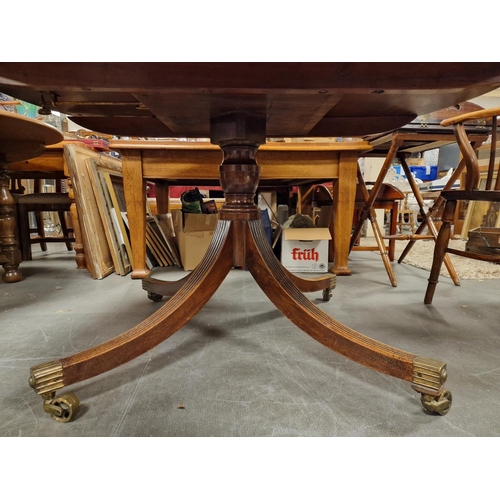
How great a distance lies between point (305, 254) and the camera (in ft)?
6.83

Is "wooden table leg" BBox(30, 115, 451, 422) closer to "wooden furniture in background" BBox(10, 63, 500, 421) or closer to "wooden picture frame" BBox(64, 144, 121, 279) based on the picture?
"wooden furniture in background" BBox(10, 63, 500, 421)

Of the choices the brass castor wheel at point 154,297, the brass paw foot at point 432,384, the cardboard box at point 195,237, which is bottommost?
the brass castor wheel at point 154,297

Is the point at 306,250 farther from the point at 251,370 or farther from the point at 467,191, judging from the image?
the point at 251,370

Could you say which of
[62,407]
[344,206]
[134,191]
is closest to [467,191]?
[344,206]

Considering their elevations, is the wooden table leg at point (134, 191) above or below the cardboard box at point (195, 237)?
above

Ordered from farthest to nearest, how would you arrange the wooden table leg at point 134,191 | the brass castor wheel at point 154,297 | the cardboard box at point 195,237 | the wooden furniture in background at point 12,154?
1. the cardboard box at point 195,237
2. the wooden table leg at point 134,191
3. the wooden furniture in background at point 12,154
4. the brass castor wheel at point 154,297

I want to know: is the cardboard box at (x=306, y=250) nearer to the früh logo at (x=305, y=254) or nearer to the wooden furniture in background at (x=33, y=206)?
the früh logo at (x=305, y=254)

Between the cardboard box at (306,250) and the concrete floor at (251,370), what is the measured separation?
506 mm

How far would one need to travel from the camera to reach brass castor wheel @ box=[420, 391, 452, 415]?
0.67 meters

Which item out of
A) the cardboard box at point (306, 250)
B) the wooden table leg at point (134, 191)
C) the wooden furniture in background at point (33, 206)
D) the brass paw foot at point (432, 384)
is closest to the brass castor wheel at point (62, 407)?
the brass paw foot at point (432, 384)

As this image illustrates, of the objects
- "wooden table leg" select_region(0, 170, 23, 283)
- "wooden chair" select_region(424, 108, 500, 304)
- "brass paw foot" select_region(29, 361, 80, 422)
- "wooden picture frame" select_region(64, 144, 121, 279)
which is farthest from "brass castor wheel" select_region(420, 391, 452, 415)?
"wooden table leg" select_region(0, 170, 23, 283)

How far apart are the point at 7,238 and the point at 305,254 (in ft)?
6.09

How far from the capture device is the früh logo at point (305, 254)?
2068mm

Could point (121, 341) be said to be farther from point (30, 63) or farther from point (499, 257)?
point (499, 257)
